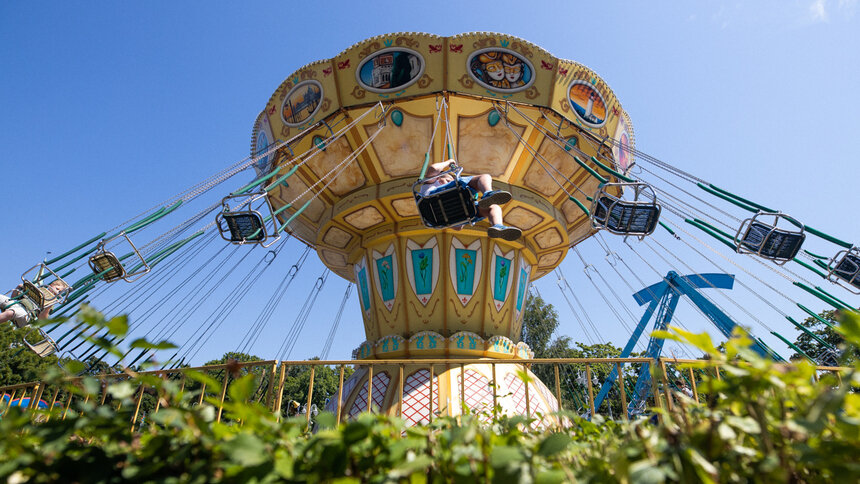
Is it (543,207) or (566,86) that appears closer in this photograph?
(566,86)

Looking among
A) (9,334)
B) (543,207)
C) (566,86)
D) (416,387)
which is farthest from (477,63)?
(9,334)

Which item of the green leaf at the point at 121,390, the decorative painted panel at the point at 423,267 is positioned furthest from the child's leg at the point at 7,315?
the green leaf at the point at 121,390

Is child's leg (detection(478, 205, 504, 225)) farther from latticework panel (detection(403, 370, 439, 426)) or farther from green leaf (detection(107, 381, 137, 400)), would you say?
green leaf (detection(107, 381, 137, 400))

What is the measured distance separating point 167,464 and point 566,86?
316 inches

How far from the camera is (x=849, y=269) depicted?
20.2ft

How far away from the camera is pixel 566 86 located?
7.66 meters

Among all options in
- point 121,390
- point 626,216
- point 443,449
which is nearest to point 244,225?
point 626,216

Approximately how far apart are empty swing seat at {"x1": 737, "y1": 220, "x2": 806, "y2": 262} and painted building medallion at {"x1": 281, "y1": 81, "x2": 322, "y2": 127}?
280 inches

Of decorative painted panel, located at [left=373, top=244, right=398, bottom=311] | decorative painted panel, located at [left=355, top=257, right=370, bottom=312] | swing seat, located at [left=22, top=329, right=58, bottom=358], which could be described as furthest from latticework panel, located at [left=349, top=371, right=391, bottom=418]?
swing seat, located at [left=22, top=329, right=58, bottom=358]

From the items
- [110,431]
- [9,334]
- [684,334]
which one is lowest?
[110,431]

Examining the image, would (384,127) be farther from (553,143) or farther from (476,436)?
(476,436)

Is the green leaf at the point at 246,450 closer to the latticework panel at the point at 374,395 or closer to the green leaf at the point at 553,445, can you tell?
the green leaf at the point at 553,445

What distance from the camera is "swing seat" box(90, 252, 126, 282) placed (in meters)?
6.28

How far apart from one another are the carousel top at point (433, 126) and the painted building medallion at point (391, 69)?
17 mm
